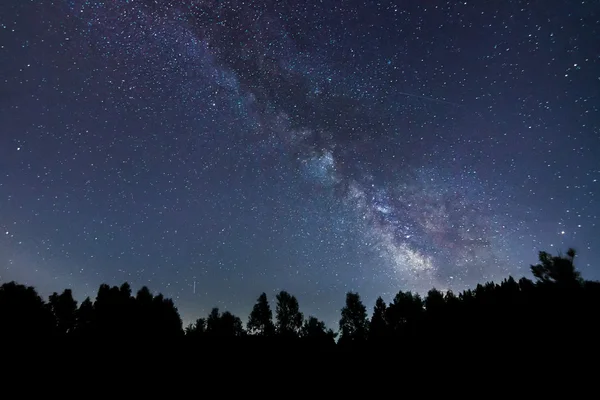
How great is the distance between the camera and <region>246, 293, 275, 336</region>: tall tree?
6512cm

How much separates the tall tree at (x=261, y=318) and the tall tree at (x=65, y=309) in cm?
3116

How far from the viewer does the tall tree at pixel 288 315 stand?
6656cm

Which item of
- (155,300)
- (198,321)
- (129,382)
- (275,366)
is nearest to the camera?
(129,382)

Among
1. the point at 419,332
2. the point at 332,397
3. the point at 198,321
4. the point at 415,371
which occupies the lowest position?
the point at 332,397

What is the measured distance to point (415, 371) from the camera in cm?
2270

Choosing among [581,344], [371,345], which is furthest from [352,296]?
A: [581,344]

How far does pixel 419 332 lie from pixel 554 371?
1618 centimetres

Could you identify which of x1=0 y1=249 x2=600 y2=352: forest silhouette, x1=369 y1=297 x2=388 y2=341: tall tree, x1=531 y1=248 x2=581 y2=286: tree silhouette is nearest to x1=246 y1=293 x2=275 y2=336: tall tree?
x1=0 y1=249 x2=600 y2=352: forest silhouette

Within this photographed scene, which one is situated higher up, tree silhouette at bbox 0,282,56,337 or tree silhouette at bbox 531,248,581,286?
tree silhouette at bbox 531,248,581,286

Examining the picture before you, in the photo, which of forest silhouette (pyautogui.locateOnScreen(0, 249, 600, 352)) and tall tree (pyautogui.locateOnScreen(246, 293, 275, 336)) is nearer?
forest silhouette (pyautogui.locateOnScreen(0, 249, 600, 352))

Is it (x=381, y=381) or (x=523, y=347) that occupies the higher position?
(x=523, y=347)

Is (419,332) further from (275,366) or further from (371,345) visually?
(275,366)

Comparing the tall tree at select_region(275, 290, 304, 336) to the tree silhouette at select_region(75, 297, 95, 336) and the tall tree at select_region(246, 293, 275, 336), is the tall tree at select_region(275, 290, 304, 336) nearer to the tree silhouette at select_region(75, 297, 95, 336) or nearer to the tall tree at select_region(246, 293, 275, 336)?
the tall tree at select_region(246, 293, 275, 336)

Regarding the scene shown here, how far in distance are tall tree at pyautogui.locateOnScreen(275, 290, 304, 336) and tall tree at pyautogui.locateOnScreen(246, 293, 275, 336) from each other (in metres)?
2.07
